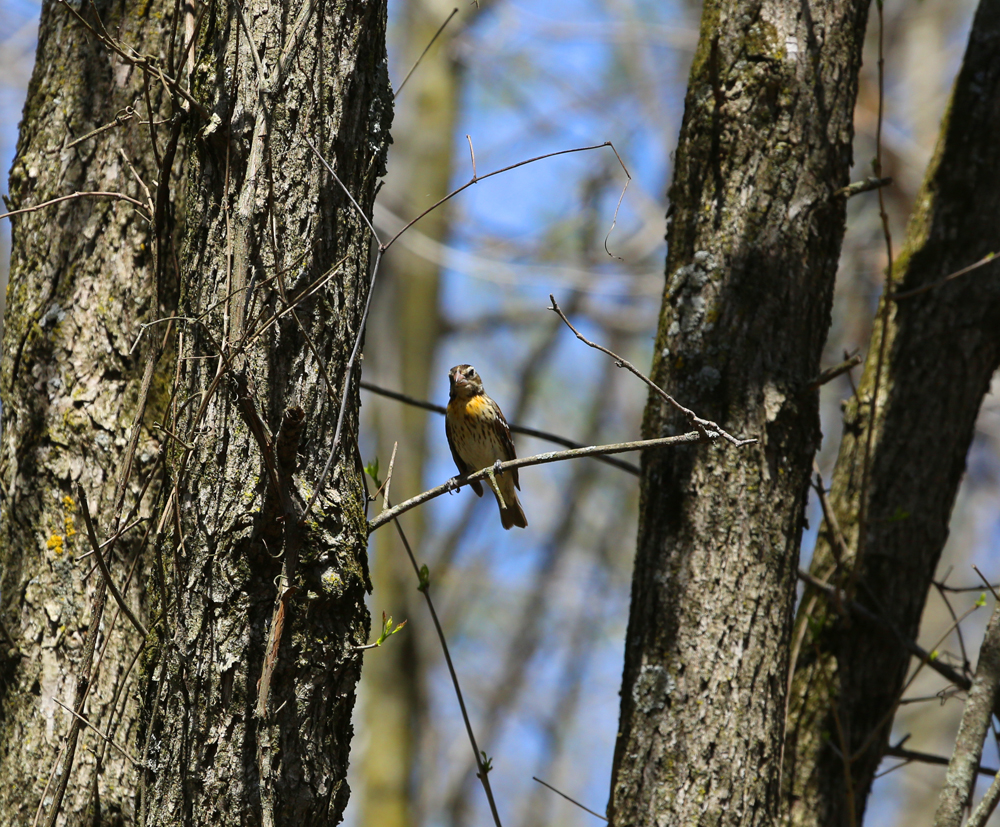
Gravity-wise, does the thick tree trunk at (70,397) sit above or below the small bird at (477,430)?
below

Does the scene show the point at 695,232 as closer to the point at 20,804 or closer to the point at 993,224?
the point at 993,224

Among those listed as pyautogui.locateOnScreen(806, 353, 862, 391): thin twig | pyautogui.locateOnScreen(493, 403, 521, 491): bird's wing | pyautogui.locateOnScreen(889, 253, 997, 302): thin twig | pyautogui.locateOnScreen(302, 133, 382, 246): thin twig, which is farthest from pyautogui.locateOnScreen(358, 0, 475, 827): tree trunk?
pyautogui.locateOnScreen(302, 133, 382, 246): thin twig

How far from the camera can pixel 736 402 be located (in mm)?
3109

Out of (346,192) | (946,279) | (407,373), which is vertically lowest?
(346,192)

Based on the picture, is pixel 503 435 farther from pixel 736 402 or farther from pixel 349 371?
pixel 349 371

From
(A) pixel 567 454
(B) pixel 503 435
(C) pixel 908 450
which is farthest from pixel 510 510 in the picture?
(A) pixel 567 454

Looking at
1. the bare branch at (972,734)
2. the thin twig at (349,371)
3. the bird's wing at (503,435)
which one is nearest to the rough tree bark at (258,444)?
the thin twig at (349,371)

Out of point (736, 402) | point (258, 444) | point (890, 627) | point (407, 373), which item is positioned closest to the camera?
point (258, 444)

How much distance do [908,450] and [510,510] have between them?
2.40 metres

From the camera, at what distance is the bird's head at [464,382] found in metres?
5.59

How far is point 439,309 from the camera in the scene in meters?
10.4

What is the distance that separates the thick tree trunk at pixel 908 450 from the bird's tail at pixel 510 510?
6.60 feet

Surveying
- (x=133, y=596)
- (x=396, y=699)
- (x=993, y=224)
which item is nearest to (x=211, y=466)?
(x=133, y=596)

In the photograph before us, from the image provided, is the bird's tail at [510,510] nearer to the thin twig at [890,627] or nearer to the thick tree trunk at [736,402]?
the thin twig at [890,627]
